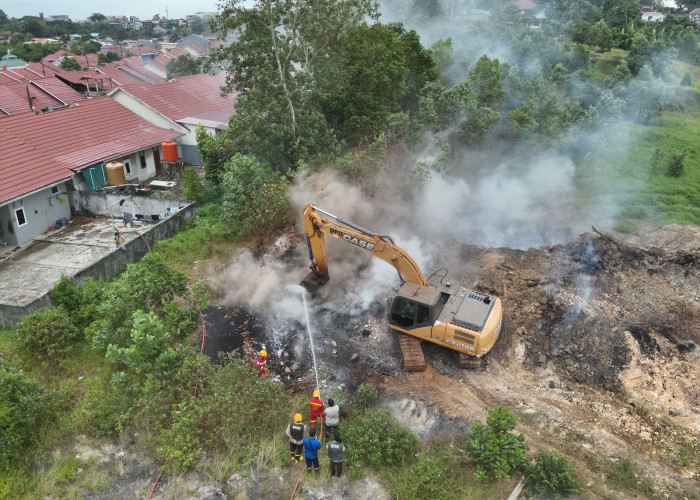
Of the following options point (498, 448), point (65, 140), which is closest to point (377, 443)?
point (498, 448)

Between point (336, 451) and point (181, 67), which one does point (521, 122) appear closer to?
point (336, 451)

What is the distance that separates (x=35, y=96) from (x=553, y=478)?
1467 inches

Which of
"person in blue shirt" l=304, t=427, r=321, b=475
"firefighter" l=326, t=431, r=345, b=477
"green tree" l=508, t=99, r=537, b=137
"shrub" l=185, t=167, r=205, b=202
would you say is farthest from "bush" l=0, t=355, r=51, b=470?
"green tree" l=508, t=99, r=537, b=137

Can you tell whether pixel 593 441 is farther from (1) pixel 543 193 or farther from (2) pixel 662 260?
(1) pixel 543 193

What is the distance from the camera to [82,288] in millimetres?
15531

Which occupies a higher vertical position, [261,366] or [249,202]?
[249,202]

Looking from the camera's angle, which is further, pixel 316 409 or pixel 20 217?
pixel 20 217

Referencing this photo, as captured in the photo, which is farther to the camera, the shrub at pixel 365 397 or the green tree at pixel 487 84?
the green tree at pixel 487 84

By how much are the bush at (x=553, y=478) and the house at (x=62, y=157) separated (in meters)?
18.3

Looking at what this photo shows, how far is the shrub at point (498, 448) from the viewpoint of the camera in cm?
962

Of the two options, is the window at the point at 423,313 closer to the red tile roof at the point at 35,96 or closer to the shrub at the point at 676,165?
the shrub at the point at 676,165

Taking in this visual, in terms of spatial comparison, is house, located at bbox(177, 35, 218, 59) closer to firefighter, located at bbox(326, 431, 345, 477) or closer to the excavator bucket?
the excavator bucket

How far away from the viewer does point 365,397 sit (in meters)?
11.5

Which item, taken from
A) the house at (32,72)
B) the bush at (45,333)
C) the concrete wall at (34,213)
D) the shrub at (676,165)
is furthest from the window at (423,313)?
the house at (32,72)
